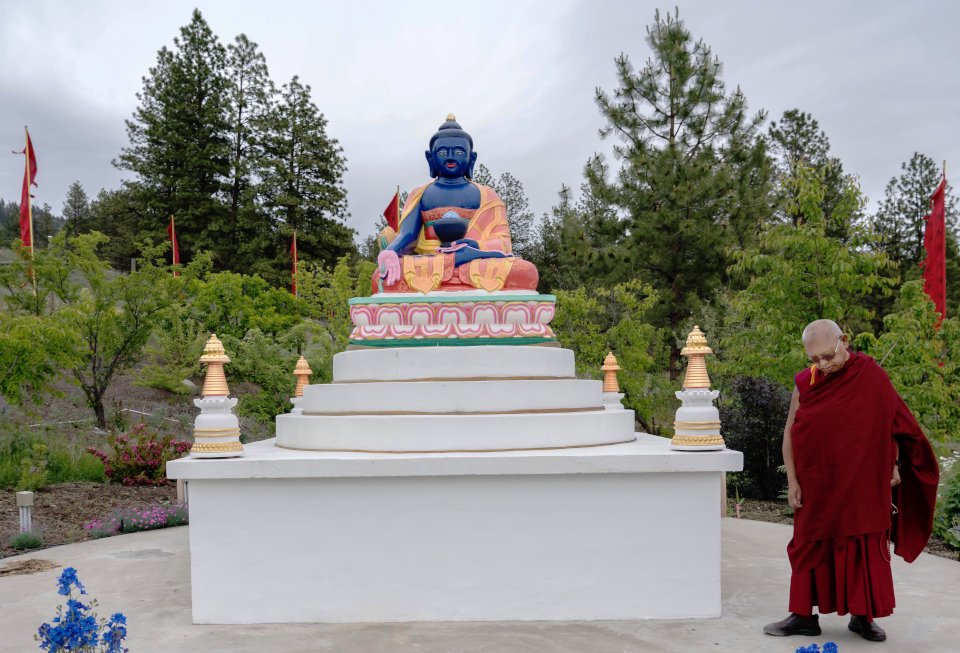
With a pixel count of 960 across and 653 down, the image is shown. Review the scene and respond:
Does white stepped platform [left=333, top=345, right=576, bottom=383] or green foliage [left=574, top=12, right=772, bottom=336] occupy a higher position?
green foliage [left=574, top=12, right=772, bottom=336]

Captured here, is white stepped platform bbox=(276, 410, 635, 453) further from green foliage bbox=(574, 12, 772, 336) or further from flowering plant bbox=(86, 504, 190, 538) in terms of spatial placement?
green foliage bbox=(574, 12, 772, 336)

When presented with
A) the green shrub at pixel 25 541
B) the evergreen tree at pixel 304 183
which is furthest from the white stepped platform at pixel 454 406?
the evergreen tree at pixel 304 183

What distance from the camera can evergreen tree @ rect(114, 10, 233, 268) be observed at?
87.3 ft

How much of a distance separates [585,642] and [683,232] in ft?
45.1

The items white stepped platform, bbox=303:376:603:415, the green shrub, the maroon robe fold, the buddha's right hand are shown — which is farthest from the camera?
Answer: the green shrub

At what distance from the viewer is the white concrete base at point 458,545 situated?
5164mm

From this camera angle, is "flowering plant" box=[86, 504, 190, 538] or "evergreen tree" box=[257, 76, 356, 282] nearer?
"flowering plant" box=[86, 504, 190, 538]

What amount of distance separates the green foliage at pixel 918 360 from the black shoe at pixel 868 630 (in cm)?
433

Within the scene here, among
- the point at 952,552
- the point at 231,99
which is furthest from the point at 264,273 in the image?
the point at 952,552

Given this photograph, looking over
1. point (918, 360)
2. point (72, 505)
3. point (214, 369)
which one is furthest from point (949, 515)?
point (72, 505)

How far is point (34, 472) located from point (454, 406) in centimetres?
782

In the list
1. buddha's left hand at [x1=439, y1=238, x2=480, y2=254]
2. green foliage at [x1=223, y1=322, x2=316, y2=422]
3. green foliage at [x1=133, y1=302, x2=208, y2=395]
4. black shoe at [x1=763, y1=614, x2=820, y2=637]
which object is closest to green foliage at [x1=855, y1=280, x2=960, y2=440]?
black shoe at [x1=763, y1=614, x2=820, y2=637]

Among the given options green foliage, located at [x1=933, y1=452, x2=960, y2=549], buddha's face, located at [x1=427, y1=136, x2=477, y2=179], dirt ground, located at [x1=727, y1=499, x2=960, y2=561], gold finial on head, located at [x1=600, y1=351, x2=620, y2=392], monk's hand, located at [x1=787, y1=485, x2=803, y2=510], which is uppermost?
buddha's face, located at [x1=427, y1=136, x2=477, y2=179]

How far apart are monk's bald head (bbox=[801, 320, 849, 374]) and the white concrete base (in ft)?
3.29
